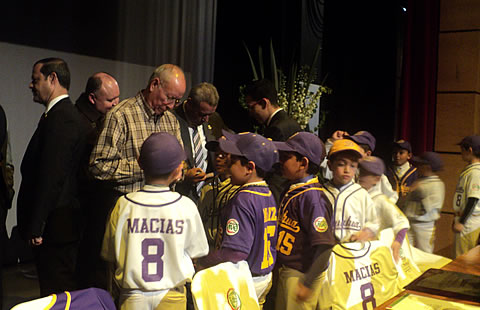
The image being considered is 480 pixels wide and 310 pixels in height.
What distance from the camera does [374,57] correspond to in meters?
6.48

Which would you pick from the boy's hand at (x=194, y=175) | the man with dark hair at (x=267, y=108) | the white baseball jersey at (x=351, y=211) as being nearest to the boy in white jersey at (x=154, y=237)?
the boy's hand at (x=194, y=175)

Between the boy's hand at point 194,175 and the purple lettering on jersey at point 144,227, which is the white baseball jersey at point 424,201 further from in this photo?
the purple lettering on jersey at point 144,227

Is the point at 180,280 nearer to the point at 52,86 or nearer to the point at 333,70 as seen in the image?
the point at 52,86

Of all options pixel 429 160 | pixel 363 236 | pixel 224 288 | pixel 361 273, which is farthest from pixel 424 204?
pixel 224 288

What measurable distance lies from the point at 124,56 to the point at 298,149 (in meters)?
3.44

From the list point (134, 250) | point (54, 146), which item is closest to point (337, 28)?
point (54, 146)

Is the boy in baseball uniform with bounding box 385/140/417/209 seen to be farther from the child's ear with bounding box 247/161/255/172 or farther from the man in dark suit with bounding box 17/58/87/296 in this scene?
the man in dark suit with bounding box 17/58/87/296

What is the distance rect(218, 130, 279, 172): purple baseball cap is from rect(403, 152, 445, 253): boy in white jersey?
6.93 feet

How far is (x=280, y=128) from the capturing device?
132 inches

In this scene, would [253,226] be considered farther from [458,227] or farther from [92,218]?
[458,227]

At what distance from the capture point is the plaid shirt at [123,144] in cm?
254

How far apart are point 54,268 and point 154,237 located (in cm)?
87

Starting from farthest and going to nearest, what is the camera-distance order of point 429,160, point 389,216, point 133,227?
point 429,160 < point 389,216 < point 133,227

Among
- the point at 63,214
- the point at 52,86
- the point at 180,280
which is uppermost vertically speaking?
the point at 52,86
